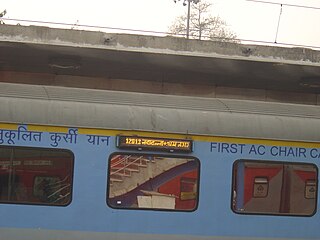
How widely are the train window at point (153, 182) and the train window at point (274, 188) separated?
24.0 inches

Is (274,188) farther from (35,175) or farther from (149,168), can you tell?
(35,175)

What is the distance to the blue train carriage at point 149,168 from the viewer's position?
681 cm

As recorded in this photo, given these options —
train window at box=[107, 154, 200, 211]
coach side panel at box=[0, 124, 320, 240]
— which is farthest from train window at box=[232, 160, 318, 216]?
train window at box=[107, 154, 200, 211]

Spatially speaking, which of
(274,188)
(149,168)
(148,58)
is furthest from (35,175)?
(148,58)

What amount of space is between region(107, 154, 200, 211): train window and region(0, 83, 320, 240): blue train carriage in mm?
13

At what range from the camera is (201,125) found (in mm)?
7301

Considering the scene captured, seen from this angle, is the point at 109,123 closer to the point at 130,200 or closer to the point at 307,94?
the point at 130,200

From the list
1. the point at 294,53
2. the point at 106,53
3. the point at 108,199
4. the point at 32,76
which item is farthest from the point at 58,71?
the point at 108,199

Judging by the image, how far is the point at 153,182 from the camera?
706cm

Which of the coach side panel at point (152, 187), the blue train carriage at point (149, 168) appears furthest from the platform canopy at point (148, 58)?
the coach side panel at point (152, 187)

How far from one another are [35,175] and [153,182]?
4.80 ft

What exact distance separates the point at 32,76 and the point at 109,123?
19.6 feet

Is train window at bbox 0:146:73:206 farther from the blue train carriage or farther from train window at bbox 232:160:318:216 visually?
train window at bbox 232:160:318:216

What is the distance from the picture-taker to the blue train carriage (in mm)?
6812
